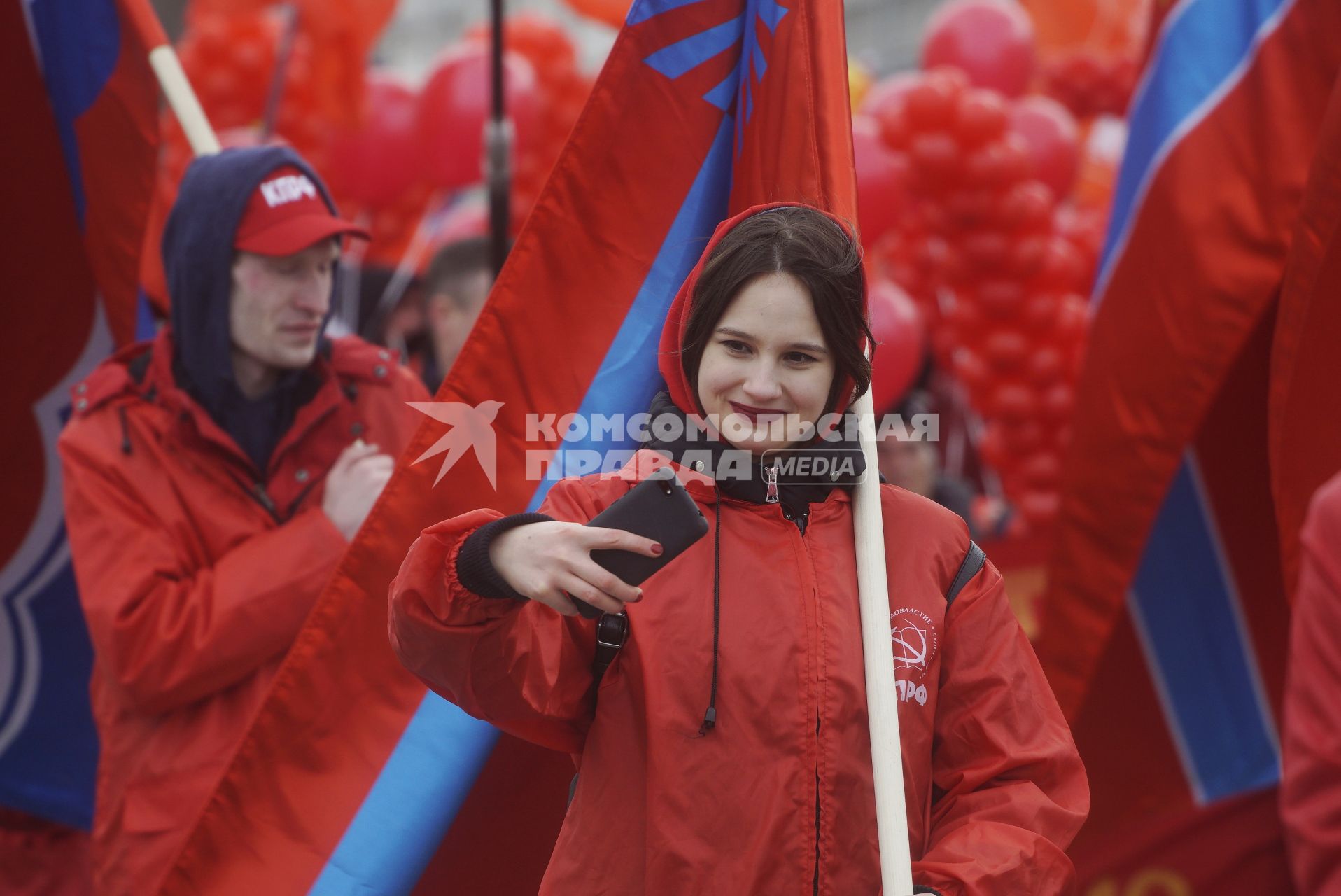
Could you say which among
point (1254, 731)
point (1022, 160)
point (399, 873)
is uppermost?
point (1022, 160)

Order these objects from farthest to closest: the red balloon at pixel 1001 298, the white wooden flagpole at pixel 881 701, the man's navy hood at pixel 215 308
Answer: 1. the red balloon at pixel 1001 298
2. the man's navy hood at pixel 215 308
3. the white wooden flagpole at pixel 881 701

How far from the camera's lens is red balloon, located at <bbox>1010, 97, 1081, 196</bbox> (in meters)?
7.51

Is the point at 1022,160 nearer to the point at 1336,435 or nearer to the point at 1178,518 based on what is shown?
the point at 1178,518

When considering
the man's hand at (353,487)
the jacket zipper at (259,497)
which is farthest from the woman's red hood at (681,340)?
the jacket zipper at (259,497)

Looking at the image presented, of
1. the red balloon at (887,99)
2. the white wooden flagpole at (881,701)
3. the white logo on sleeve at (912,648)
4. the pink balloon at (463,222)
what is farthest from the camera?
the red balloon at (887,99)

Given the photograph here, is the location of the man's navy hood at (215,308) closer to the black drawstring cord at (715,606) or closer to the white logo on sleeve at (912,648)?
the black drawstring cord at (715,606)

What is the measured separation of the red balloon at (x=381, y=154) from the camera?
307 inches

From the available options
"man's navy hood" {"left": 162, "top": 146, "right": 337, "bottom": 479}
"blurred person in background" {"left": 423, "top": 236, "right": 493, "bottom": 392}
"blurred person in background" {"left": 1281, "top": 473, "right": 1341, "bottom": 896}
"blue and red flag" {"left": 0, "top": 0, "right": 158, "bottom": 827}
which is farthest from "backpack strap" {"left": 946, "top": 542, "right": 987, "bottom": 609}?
"blurred person in background" {"left": 423, "top": 236, "right": 493, "bottom": 392}

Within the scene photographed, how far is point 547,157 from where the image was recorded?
7.61m

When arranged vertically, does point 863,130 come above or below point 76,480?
above

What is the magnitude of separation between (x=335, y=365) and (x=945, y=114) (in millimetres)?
4063

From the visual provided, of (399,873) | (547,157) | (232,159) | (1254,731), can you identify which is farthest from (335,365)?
(547,157)

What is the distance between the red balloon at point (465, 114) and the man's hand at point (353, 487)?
472 centimetres

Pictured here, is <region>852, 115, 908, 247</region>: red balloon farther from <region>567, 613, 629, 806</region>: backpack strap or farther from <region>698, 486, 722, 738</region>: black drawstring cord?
<region>567, 613, 629, 806</region>: backpack strap
